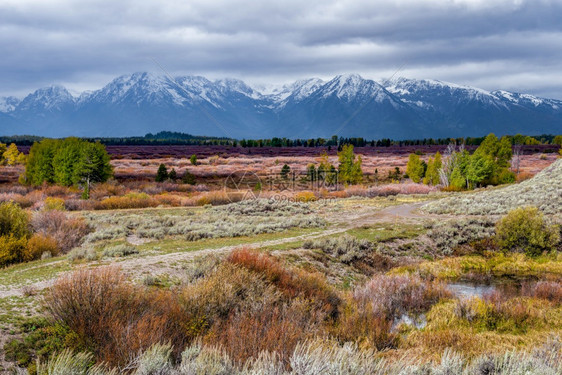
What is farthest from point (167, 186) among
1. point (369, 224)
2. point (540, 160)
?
point (540, 160)

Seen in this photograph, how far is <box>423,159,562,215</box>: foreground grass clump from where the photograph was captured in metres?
27.2

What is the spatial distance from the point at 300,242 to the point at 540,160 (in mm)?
90767

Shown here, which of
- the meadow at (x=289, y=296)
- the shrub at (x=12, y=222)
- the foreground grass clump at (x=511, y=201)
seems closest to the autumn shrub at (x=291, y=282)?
the meadow at (x=289, y=296)

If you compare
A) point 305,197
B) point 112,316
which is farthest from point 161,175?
point 112,316

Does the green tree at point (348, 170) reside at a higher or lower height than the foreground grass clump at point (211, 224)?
higher

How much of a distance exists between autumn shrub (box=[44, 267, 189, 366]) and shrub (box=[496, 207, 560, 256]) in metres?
19.3

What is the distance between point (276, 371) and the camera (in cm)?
502

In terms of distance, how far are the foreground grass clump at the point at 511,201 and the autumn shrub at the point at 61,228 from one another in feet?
80.5

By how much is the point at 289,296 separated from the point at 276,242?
8.26 meters

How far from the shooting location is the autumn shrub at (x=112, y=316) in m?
5.94

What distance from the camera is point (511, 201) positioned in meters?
29.3

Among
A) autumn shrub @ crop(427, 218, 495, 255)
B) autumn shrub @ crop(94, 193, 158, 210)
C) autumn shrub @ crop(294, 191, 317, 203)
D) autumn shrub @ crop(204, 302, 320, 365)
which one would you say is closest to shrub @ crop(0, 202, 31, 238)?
autumn shrub @ crop(204, 302, 320, 365)

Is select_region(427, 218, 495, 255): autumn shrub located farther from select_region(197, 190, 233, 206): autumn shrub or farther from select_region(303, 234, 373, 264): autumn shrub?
select_region(197, 190, 233, 206): autumn shrub

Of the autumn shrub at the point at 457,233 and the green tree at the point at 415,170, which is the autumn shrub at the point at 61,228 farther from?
the green tree at the point at 415,170
